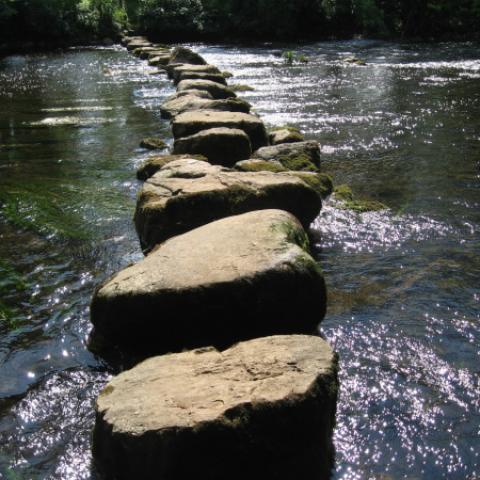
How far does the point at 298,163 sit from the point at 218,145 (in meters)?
1.02

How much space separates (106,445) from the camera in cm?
312

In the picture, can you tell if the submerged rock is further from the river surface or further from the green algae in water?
the green algae in water

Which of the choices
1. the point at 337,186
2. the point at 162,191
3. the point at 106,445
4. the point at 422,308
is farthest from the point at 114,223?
the point at 106,445

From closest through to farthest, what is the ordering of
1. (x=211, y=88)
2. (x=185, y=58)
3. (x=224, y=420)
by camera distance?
(x=224, y=420) < (x=211, y=88) < (x=185, y=58)

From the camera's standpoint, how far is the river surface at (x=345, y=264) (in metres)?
3.57

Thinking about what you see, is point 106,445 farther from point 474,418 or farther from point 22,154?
point 22,154

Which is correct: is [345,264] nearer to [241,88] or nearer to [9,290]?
[9,290]

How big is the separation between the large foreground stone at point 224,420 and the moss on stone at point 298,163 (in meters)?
4.27

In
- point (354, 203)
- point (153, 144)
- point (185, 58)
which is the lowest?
point (354, 203)

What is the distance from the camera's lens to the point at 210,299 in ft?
12.9

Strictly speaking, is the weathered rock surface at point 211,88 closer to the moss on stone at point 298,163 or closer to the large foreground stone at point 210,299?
the moss on stone at point 298,163

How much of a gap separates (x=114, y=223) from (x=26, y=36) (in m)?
23.4

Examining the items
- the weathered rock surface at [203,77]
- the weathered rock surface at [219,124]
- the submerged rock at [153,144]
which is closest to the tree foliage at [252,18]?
the weathered rock surface at [203,77]

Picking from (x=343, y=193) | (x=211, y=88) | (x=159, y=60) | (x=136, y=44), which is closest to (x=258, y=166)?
(x=343, y=193)
